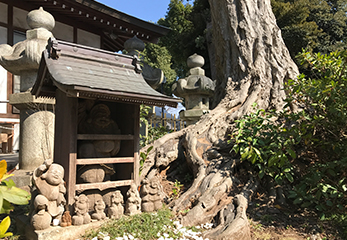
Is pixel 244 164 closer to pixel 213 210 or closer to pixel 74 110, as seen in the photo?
pixel 213 210

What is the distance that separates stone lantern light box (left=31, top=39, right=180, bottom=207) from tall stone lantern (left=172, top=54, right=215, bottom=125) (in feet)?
11.6

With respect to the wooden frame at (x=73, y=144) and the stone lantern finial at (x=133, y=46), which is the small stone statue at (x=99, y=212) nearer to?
the wooden frame at (x=73, y=144)

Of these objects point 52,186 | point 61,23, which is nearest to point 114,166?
point 52,186

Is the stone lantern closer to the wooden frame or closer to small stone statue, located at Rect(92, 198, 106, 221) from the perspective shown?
the wooden frame

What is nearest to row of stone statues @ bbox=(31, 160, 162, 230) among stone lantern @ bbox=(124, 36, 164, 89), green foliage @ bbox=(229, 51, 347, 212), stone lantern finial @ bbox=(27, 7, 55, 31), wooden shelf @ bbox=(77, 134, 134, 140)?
wooden shelf @ bbox=(77, 134, 134, 140)

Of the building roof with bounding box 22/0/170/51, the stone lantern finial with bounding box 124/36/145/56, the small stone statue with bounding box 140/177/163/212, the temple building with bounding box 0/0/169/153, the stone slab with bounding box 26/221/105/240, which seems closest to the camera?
the stone slab with bounding box 26/221/105/240

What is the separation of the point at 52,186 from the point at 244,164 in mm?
2967

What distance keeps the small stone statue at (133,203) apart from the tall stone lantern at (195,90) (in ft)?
13.7

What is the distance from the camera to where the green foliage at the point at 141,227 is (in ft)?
9.93

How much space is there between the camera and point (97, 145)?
369 cm

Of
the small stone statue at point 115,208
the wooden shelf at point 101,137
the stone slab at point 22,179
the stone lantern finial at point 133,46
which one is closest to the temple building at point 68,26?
the stone lantern finial at point 133,46

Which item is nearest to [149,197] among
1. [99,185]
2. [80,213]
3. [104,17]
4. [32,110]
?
[99,185]

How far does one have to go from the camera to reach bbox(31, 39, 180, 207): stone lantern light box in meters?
3.12

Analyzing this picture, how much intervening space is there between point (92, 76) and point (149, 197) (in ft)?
5.48
